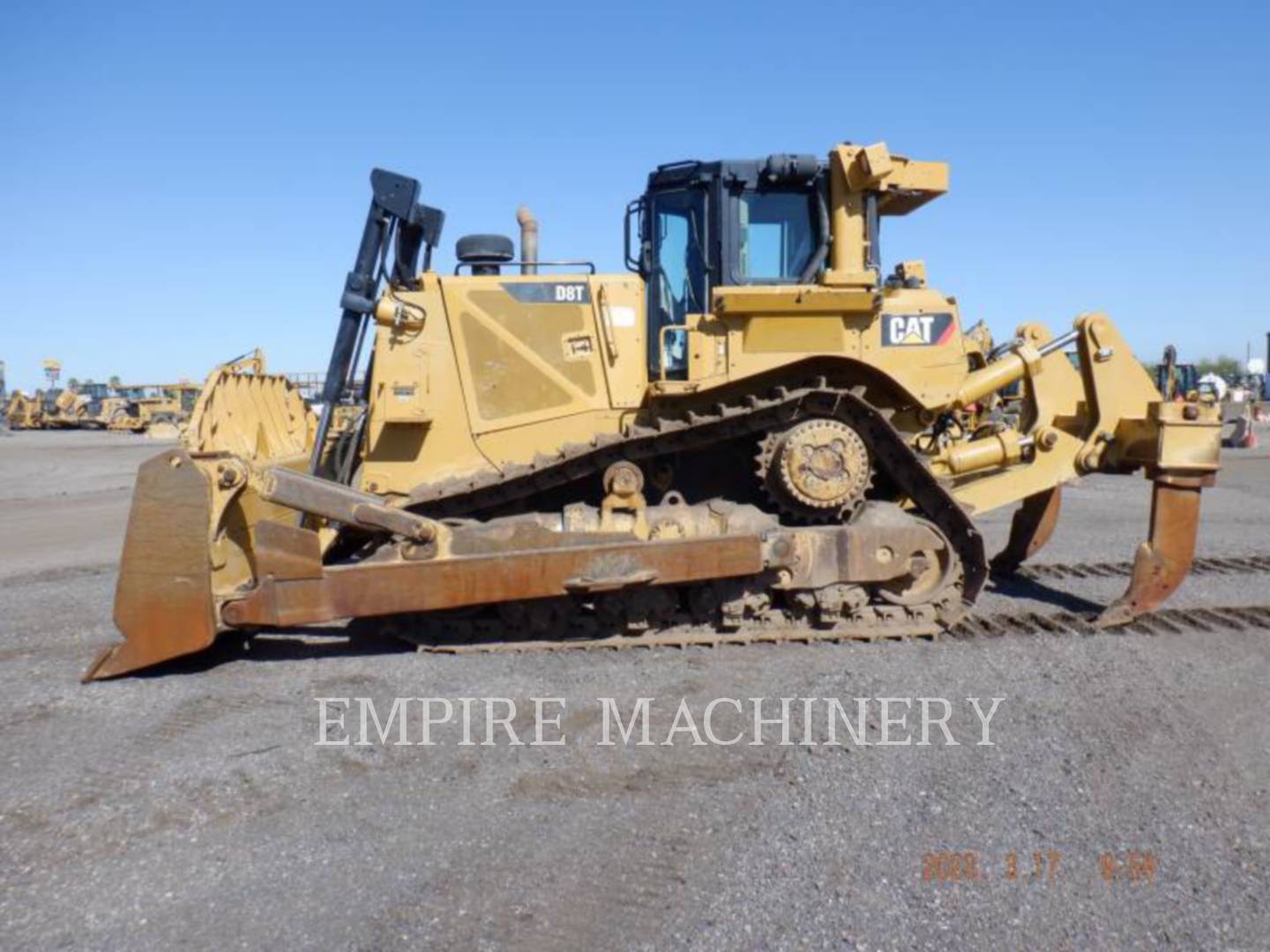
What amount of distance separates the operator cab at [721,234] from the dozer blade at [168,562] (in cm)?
306

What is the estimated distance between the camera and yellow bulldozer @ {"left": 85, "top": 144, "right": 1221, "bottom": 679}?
5.31m

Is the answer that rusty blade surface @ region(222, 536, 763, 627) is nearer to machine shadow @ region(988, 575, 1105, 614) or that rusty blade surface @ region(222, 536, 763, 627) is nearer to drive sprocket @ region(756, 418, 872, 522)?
drive sprocket @ region(756, 418, 872, 522)

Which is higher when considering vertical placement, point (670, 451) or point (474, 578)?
point (670, 451)

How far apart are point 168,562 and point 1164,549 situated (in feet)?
21.5

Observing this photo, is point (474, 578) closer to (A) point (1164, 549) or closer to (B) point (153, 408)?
(A) point (1164, 549)

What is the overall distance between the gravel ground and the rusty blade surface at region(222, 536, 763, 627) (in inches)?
17.2

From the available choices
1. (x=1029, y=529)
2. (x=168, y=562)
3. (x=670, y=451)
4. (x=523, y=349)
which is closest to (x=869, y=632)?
(x=670, y=451)

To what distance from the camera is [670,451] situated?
566 centimetres

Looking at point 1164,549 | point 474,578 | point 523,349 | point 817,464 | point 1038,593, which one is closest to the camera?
point 474,578

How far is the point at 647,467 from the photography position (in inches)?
239

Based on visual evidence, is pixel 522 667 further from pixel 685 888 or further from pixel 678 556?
pixel 685 888

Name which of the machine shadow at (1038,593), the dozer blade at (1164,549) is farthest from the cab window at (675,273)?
the machine shadow at (1038,593)

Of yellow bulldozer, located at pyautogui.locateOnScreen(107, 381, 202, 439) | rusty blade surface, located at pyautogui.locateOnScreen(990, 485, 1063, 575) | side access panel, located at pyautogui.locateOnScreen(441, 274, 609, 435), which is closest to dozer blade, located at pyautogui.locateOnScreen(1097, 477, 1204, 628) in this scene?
rusty blade surface, located at pyautogui.locateOnScreen(990, 485, 1063, 575)

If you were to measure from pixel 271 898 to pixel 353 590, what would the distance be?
2336 mm
